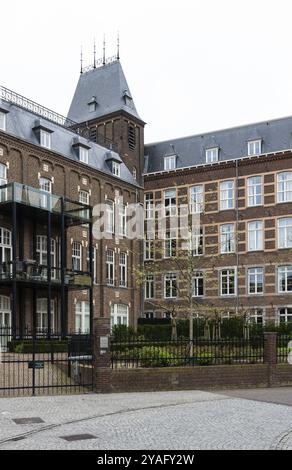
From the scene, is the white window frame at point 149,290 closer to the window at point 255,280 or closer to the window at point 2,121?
the window at point 255,280

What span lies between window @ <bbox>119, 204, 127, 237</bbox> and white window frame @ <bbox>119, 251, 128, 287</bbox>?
1415mm

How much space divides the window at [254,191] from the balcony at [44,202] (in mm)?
15207

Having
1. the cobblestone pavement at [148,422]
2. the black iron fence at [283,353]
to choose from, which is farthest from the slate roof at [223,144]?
the cobblestone pavement at [148,422]

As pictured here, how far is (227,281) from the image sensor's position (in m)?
46.8

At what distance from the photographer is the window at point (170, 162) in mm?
50562

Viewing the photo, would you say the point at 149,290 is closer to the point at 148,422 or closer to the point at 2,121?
the point at 2,121

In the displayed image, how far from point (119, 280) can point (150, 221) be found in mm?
8980

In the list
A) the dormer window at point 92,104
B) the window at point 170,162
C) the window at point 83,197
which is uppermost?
the dormer window at point 92,104

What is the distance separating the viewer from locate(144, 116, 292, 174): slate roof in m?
46.4

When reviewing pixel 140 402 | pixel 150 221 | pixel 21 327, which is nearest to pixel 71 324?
pixel 21 327

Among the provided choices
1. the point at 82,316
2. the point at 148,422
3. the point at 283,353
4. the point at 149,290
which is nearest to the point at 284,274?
the point at 149,290

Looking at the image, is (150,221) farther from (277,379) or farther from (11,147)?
(277,379)

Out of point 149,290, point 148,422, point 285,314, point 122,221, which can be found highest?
point 122,221

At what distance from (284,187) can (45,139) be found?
18.1 meters
